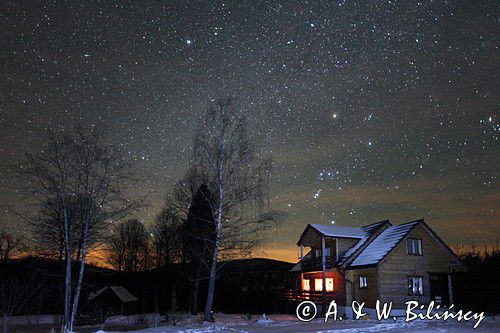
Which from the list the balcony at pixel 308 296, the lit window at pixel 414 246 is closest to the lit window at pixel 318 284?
the balcony at pixel 308 296

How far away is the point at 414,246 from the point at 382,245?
104 inches

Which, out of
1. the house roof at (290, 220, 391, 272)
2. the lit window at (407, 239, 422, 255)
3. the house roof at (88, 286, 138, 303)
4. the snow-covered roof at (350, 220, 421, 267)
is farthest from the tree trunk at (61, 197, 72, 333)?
the lit window at (407, 239, 422, 255)

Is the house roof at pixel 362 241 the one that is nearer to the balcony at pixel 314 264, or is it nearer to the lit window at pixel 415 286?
the balcony at pixel 314 264

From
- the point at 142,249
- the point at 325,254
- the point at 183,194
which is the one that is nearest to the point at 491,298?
the point at 325,254

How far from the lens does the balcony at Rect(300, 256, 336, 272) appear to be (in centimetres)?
4059

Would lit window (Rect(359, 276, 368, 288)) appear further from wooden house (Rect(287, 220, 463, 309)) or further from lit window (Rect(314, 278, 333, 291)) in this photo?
lit window (Rect(314, 278, 333, 291))

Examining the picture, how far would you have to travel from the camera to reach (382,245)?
1480 inches

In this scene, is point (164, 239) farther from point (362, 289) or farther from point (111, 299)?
point (362, 289)

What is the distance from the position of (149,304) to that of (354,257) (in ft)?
90.7

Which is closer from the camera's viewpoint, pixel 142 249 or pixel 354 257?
pixel 354 257

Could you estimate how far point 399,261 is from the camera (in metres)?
36.3

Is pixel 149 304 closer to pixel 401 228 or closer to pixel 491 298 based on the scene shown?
pixel 401 228

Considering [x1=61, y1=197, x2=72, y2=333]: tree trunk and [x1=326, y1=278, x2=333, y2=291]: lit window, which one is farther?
[x1=326, y1=278, x2=333, y2=291]: lit window

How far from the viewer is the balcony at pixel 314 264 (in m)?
40.6
